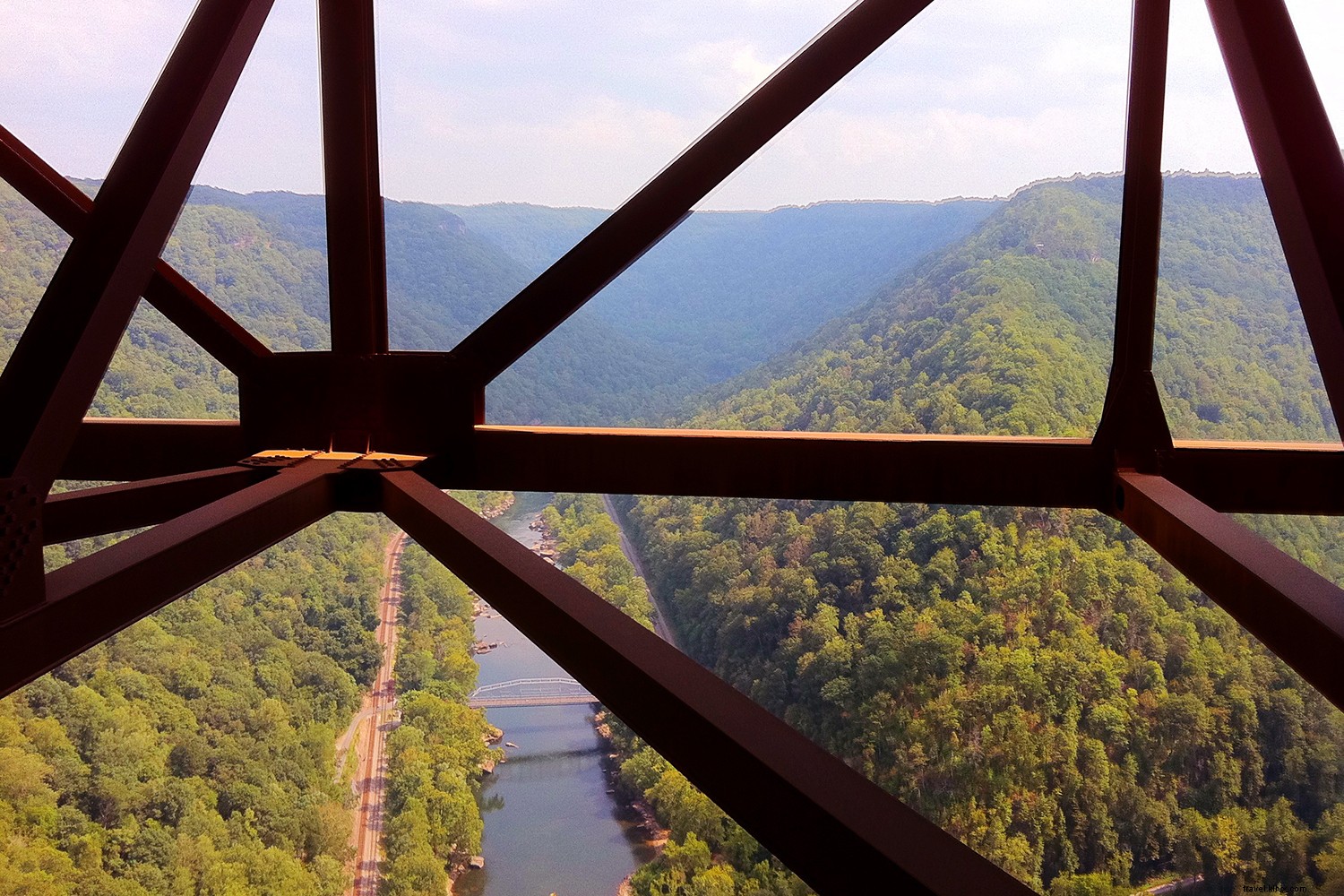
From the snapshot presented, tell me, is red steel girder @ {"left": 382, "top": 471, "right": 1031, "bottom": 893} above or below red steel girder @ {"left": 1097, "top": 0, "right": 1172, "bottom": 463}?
below

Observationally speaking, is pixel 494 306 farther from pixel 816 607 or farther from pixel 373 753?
pixel 373 753

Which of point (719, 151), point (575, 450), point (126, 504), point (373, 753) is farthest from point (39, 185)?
point (373, 753)

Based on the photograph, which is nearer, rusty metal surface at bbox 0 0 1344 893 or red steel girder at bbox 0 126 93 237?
rusty metal surface at bbox 0 0 1344 893

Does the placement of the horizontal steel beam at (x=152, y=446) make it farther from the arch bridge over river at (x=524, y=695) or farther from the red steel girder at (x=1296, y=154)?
the arch bridge over river at (x=524, y=695)

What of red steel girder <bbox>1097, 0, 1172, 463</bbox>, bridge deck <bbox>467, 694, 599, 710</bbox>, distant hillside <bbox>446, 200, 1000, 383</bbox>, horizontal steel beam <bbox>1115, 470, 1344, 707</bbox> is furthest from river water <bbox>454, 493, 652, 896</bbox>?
horizontal steel beam <bbox>1115, 470, 1344, 707</bbox>

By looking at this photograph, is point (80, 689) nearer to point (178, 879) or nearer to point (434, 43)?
point (178, 879)

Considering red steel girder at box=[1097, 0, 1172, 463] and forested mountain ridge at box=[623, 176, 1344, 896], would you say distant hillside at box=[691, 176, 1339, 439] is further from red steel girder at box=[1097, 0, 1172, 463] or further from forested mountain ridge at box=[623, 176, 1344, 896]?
red steel girder at box=[1097, 0, 1172, 463]

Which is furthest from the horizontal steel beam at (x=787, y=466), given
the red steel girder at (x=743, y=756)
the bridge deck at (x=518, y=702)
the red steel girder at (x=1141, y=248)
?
the bridge deck at (x=518, y=702)
